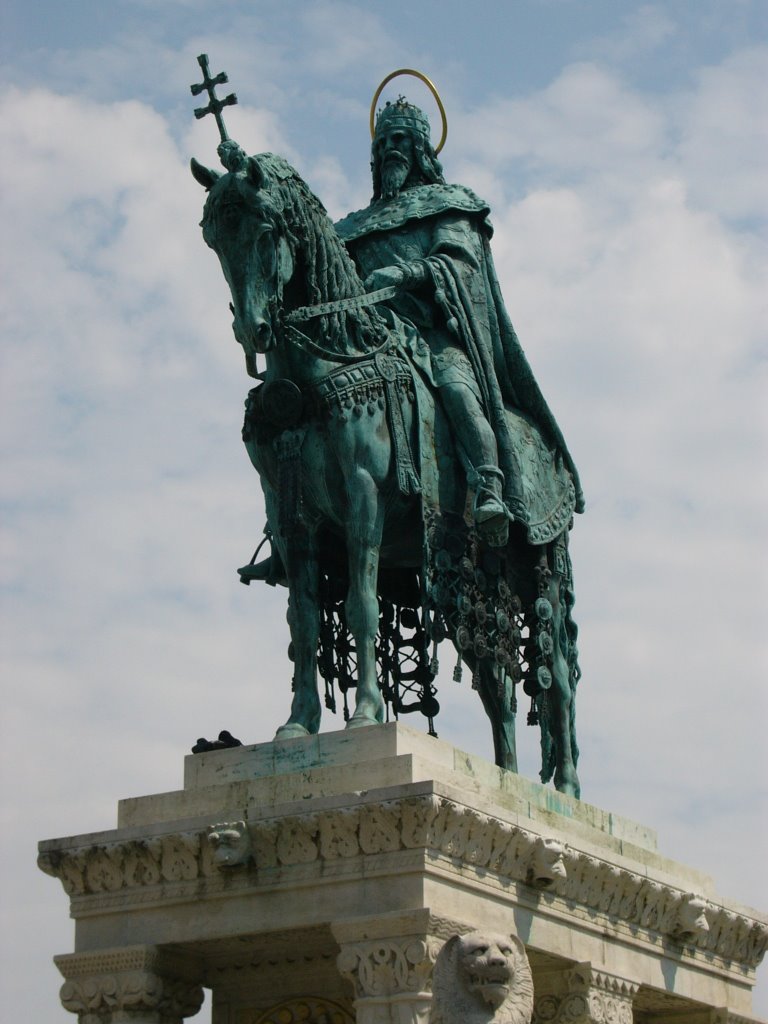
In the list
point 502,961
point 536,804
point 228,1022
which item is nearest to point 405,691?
point 536,804

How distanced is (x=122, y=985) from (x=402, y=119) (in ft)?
29.5

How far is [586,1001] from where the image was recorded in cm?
1844

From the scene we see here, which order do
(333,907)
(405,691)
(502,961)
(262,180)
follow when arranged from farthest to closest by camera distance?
(405,691), (262,180), (333,907), (502,961)

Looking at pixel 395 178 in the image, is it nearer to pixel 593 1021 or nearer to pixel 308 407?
pixel 308 407

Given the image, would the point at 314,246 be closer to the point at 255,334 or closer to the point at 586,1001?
the point at 255,334

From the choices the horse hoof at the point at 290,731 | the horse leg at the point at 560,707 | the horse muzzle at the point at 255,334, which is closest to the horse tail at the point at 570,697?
the horse leg at the point at 560,707

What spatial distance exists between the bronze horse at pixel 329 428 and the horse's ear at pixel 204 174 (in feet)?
0.04

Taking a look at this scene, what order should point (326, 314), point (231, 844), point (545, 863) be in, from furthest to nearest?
point (326, 314), point (545, 863), point (231, 844)

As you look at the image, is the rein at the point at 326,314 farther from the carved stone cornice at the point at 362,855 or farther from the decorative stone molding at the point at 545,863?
the decorative stone molding at the point at 545,863

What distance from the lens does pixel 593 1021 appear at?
60.5ft

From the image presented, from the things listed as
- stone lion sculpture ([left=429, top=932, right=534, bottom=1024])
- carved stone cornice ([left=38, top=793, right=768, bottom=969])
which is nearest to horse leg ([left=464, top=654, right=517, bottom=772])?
carved stone cornice ([left=38, top=793, right=768, bottom=969])

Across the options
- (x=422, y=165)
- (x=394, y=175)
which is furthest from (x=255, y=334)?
(x=422, y=165)

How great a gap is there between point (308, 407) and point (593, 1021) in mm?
5833

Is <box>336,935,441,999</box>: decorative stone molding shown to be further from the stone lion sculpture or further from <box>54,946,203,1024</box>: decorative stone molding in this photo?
<box>54,946,203,1024</box>: decorative stone molding
